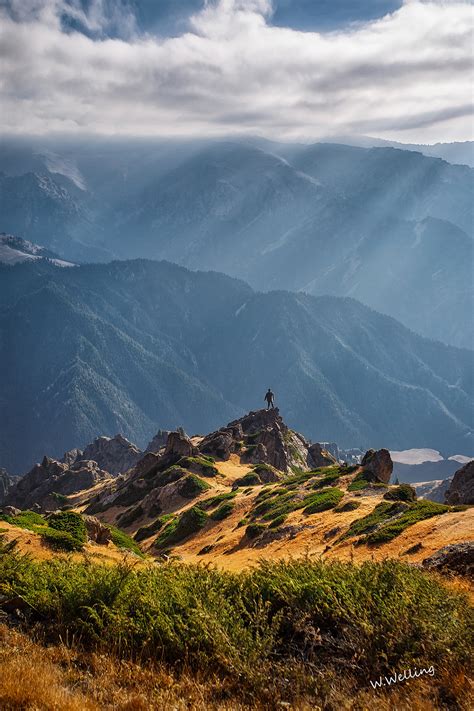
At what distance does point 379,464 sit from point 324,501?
11.2 metres

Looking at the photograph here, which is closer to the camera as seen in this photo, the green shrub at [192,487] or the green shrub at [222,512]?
the green shrub at [222,512]

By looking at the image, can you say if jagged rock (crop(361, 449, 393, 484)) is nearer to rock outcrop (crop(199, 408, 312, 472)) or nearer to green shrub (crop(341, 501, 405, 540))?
green shrub (crop(341, 501, 405, 540))

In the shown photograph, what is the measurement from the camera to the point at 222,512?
2137 inches

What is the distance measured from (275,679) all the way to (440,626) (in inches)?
126

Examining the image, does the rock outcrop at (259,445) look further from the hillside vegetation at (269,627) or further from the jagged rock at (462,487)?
the hillside vegetation at (269,627)

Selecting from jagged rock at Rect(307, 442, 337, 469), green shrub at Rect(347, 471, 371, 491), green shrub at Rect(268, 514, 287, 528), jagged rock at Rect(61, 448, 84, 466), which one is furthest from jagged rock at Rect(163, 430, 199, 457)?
jagged rock at Rect(61, 448, 84, 466)

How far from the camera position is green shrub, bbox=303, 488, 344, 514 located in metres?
42.5

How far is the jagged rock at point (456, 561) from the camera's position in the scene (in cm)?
1620

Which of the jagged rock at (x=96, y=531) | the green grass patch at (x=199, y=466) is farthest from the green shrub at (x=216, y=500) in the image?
the jagged rock at (x=96, y=531)

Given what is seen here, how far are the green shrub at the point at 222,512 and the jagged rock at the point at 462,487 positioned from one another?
19521 mm

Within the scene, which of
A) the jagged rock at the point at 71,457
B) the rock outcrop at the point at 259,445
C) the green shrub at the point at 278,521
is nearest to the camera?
the green shrub at the point at 278,521

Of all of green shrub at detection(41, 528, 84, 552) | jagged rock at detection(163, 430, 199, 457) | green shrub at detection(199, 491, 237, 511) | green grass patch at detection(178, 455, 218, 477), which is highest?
jagged rock at detection(163, 430, 199, 457)

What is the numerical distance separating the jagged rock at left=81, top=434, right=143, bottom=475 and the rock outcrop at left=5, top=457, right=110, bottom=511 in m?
27.9

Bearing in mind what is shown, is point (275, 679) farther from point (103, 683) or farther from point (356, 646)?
point (103, 683)
